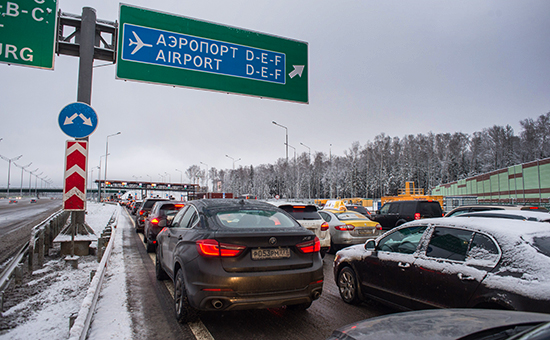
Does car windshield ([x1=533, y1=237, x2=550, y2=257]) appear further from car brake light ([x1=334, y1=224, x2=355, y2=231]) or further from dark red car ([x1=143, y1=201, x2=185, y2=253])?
dark red car ([x1=143, y1=201, x2=185, y2=253])

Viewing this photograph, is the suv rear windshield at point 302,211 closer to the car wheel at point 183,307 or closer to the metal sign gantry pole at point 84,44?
the car wheel at point 183,307

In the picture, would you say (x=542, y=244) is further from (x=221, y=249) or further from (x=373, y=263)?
(x=221, y=249)

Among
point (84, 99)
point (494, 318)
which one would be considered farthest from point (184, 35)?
point (494, 318)

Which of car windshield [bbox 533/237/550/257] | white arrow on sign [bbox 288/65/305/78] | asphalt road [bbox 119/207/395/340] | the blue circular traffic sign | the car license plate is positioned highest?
white arrow on sign [bbox 288/65/305/78]

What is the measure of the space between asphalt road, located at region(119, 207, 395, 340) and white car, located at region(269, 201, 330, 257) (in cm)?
300

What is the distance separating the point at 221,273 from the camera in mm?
3762

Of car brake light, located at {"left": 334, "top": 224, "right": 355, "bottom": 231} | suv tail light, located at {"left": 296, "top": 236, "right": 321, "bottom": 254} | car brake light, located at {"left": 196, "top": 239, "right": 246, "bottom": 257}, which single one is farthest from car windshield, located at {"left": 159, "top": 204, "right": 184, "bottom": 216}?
suv tail light, located at {"left": 296, "top": 236, "right": 321, "bottom": 254}

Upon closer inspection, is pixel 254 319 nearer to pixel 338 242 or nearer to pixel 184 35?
pixel 338 242

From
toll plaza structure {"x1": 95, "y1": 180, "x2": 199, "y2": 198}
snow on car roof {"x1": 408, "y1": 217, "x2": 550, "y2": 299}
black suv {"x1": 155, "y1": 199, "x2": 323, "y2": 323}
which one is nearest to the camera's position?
snow on car roof {"x1": 408, "y1": 217, "x2": 550, "y2": 299}

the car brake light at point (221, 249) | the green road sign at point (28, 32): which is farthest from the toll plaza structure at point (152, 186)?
the car brake light at point (221, 249)

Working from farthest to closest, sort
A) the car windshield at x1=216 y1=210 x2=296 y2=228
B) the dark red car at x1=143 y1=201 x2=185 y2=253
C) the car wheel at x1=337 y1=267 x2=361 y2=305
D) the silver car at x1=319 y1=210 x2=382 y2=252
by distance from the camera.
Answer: the silver car at x1=319 y1=210 x2=382 y2=252 → the dark red car at x1=143 y1=201 x2=185 y2=253 → the car wheel at x1=337 y1=267 x2=361 y2=305 → the car windshield at x1=216 y1=210 x2=296 y2=228

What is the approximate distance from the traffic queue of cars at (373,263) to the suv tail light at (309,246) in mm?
13

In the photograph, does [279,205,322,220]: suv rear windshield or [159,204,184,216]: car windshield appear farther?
[159,204,184,216]: car windshield

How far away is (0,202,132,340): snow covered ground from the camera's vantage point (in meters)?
4.05
